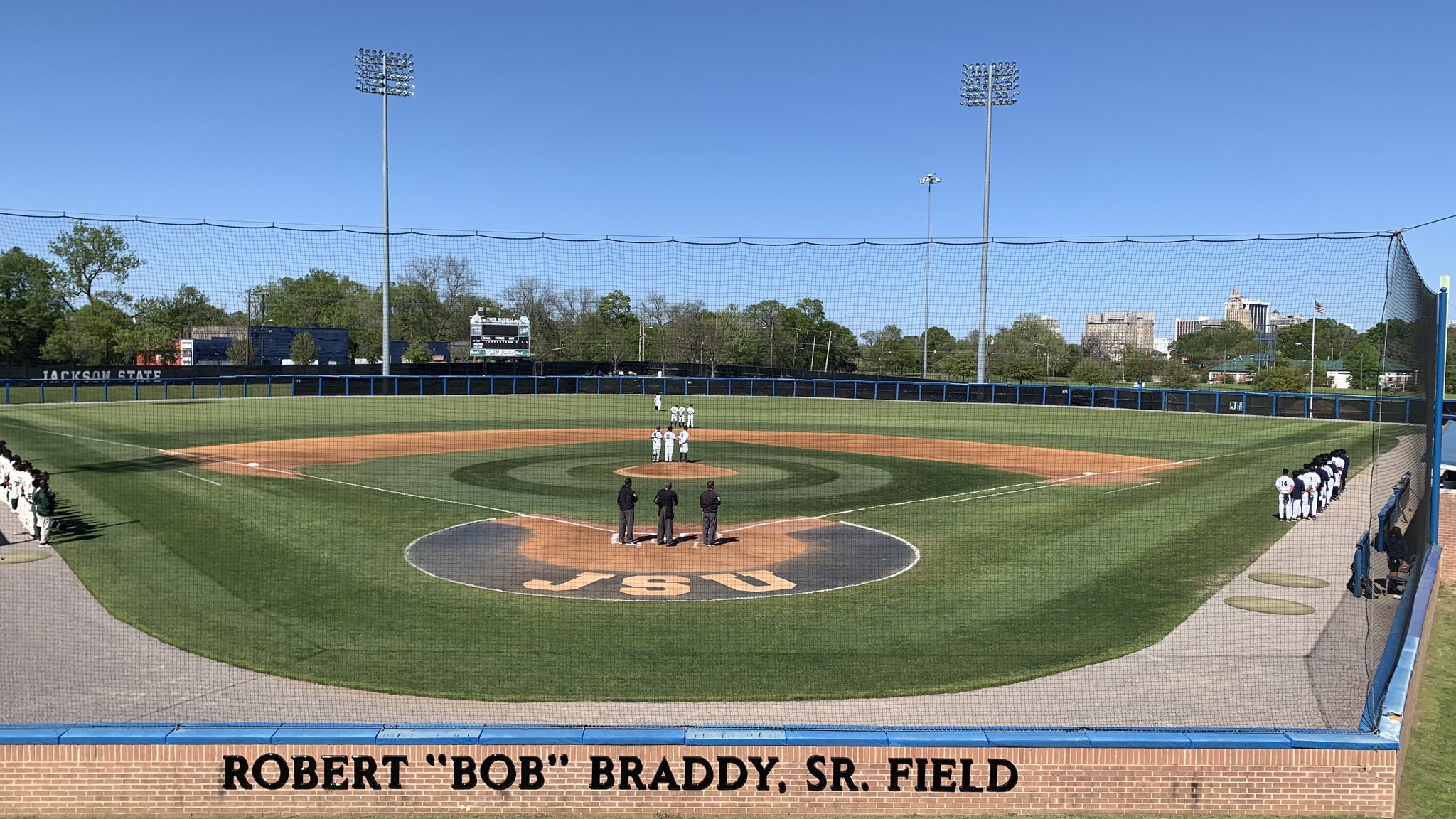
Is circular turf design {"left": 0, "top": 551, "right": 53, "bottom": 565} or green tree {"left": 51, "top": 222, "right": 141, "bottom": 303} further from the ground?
green tree {"left": 51, "top": 222, "right": 141, "bottom": 303}

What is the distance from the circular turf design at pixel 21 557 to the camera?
15.4 metres

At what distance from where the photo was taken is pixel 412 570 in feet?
48.7

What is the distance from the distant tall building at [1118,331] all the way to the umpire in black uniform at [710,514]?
22.7 m

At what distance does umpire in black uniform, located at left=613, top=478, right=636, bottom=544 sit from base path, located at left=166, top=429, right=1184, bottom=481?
1310 cm

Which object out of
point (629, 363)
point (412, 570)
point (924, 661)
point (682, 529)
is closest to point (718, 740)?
point (924, 661)

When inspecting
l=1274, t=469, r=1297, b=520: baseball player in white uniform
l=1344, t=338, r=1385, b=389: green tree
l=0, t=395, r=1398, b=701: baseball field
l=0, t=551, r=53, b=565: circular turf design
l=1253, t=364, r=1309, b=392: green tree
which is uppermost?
l=1344, t=338, r=1385, b=389: green tree

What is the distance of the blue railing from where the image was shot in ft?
164

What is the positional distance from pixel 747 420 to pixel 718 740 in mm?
39334

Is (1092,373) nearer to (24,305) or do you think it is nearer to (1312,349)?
(1312,349)

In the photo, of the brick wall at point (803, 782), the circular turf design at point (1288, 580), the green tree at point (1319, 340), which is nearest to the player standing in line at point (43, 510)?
the brick wall at point (803, 782)

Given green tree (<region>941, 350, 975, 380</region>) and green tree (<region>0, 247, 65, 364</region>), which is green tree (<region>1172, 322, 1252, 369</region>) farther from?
green tree (<region>0, 247, 65, 364</region>)

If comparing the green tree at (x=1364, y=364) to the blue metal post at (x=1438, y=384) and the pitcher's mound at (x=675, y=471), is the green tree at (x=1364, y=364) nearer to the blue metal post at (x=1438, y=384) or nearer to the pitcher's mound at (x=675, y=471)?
the blue metal post at (x=1438, y=384)

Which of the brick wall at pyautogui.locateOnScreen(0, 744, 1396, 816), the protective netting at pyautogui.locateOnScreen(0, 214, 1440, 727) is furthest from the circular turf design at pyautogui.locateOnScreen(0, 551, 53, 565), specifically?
the brick wall at pyautogui.locateOnScreen(0, 744, 1396, 816)

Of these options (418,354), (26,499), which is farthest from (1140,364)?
(418,354)
